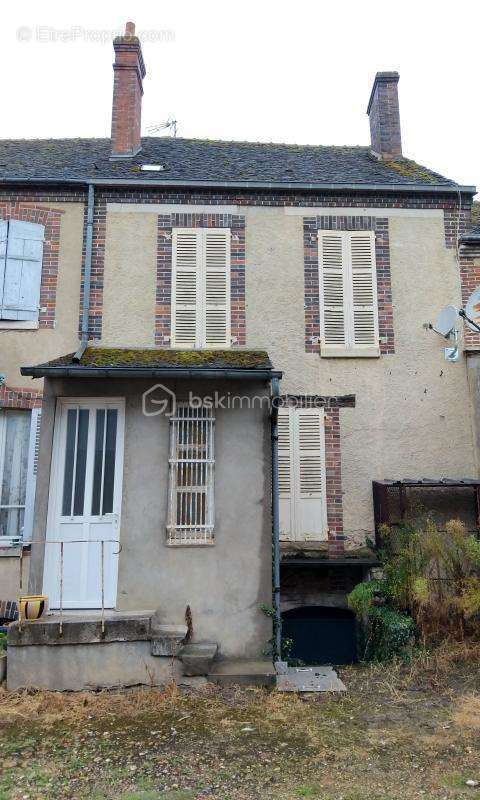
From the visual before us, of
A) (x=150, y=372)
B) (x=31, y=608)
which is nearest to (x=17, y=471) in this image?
(x=31, y=608)

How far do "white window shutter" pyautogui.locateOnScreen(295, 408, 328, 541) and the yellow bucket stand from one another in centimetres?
381

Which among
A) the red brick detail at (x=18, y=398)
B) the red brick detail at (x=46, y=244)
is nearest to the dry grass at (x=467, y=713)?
the red brick detail at (x=18, y=398)

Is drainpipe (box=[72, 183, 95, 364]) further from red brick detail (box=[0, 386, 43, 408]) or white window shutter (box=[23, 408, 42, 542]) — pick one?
white window shutter (box=[23, 408, 42, 542])

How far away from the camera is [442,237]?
9.13 metres

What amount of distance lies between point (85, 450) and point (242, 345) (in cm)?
326

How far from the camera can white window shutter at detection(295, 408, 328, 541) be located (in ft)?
26.7

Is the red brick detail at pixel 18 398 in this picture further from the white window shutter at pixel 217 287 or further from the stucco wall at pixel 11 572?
the white window shutter at pixel 217 287

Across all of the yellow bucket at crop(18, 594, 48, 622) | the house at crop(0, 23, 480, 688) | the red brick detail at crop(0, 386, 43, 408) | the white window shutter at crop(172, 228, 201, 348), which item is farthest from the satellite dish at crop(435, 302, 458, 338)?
the yellow bucket at crop(18, 594, 48, 622)

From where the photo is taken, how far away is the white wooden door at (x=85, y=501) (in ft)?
20.0

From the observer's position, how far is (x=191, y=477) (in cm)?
632

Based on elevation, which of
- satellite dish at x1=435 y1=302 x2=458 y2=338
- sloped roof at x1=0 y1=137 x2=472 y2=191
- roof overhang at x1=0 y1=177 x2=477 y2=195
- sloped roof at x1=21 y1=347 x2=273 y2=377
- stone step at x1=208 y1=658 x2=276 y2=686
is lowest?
stone step at x1=208 y1=658 x2=276 y2=686

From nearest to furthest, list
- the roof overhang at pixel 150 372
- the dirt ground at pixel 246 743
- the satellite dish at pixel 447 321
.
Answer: the dirt ground at pixel 246 743 < the roof overhang at pixel 150 372 < the satellite dish at pixel 447 321

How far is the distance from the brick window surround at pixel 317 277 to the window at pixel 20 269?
170 inches

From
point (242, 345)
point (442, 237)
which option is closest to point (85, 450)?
point (242, 345)
